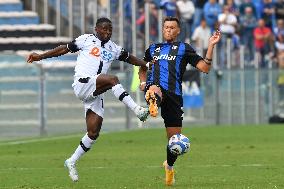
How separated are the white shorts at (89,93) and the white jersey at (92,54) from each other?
175 mm

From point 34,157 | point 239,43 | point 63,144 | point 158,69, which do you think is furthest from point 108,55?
point 239,43

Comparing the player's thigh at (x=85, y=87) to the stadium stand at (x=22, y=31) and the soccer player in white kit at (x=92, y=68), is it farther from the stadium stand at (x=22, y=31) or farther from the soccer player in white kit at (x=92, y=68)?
the stadium stand at (x=22, y=31)

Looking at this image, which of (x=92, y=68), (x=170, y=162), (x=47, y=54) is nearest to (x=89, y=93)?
(x=92, y=68)

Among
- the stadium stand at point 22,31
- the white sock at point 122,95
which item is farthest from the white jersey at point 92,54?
the stadium stand at point 22,31

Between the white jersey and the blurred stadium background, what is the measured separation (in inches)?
500

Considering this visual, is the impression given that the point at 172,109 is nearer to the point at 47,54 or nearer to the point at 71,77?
the point at 47,54

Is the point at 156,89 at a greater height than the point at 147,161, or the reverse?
the point at 156,89

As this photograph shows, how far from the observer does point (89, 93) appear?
13.9 meters

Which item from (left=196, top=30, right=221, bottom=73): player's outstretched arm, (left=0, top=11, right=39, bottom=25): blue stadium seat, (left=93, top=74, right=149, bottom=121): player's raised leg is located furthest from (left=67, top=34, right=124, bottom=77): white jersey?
(left=0, top=11, right=39, bottom=25): blue stadium seat

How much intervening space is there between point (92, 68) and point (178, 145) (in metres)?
2.15

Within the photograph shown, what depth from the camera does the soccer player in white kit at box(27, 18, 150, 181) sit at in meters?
13.9

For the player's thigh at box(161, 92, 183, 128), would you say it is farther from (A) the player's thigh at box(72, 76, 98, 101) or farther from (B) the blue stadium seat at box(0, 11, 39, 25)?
(B) the blue stadium seat at box(0, 11, 39, 25)

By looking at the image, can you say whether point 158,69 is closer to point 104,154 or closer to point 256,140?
point 104,154

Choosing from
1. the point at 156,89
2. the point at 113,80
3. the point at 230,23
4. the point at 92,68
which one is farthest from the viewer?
the point at 230,23
